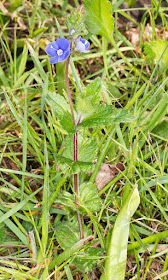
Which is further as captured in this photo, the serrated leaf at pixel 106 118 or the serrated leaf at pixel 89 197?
the serrated leaf at pixel 89 197

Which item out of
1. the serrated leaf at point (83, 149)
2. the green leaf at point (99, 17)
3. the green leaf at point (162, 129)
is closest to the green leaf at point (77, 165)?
the serrated leaf at point (83, 149)

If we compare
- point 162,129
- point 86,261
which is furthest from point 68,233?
point 162,129

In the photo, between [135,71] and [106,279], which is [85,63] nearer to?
[135,71]

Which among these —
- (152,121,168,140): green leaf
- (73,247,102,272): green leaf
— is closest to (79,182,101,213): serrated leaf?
(73,247,102,272): green leaf

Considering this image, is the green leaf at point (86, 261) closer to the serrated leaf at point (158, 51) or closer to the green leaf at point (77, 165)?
the green leaf at point (77, 165)

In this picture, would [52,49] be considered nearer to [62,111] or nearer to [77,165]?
[62,111]

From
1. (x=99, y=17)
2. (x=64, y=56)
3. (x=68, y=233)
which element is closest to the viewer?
(x=64, y=56)

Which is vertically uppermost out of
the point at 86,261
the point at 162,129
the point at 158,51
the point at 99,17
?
the point at 99,17
